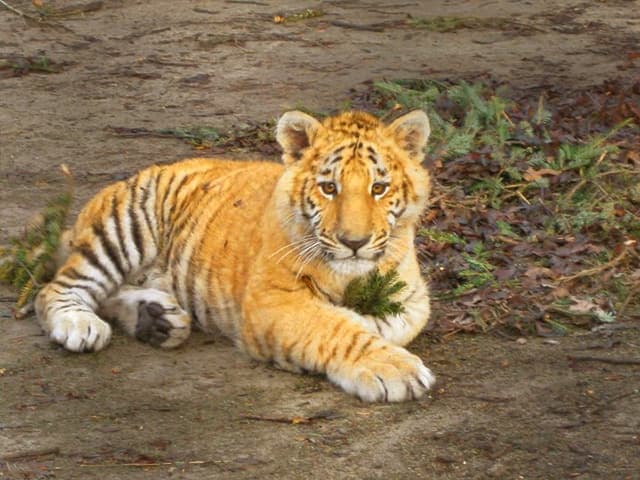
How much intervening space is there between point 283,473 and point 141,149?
209 inches

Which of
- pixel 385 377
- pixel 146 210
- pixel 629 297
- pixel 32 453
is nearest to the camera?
pixel 32 453

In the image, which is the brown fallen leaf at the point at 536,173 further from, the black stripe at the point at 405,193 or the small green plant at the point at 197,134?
the small green plant at the point at 197,134

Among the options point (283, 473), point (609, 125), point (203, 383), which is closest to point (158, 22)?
point (609, 125)

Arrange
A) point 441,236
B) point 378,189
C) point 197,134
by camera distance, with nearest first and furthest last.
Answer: point 378,189
point 441,236
point 197,134

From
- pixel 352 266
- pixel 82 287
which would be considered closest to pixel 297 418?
pixel 352 266

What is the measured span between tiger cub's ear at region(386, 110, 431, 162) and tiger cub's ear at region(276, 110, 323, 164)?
1.11 feet

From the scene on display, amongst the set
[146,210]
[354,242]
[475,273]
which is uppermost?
[354,242]

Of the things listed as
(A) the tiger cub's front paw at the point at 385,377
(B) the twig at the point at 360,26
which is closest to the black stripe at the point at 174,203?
(A) the tiger cub's front paw at the point at 385,377

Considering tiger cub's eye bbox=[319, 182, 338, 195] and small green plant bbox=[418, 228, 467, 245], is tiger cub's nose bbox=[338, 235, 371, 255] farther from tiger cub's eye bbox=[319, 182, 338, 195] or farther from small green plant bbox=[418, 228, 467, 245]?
small green plant bbox=[418, 228, 467, 245]

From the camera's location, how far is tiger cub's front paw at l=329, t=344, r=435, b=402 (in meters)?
5.60

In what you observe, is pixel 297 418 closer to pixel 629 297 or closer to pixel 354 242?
pixel 354 242

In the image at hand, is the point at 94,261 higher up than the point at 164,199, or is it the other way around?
the point at 164,199

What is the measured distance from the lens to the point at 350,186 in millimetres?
5852

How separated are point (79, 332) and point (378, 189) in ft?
4.92
